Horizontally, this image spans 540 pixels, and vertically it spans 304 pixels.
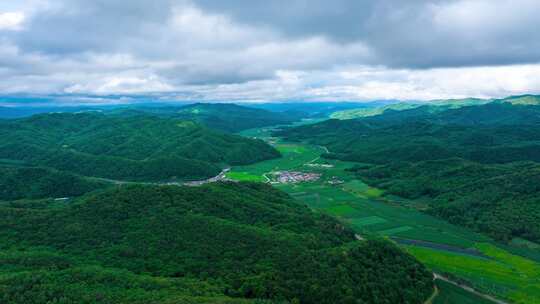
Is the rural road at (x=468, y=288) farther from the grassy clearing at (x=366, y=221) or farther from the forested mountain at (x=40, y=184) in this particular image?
the forested mountain at (x=40, y=184)

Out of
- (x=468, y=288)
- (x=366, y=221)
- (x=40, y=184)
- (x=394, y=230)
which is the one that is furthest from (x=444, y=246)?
(x=40, y=184)

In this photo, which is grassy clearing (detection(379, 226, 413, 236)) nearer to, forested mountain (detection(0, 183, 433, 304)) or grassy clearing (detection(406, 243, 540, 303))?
grassy clearing (detection(406, 243, 540, 303))

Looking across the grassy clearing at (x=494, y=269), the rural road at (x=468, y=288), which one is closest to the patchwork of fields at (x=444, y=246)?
the grassy clearing at (x=494, y=269)

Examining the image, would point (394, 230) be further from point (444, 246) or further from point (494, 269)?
point (494, 269)

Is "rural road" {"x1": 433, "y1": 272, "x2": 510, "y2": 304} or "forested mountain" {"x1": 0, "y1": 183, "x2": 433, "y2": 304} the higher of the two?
"forested mountain" {"x1": 0, "y1": 183, "x2": 433, "y2": 304}

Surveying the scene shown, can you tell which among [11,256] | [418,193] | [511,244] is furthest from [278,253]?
[418,193]

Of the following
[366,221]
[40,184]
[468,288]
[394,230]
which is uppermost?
[40,184]

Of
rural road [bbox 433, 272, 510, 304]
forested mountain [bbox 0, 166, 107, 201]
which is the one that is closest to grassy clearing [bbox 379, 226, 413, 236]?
rural road [bbox 433, 272, 510, 304]
